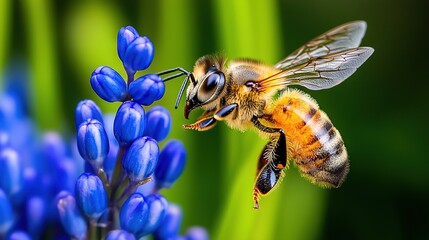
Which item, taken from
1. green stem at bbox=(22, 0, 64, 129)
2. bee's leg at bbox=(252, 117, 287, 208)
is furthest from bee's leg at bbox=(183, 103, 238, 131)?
green stem at bbox=(22, 0, 64, 129)

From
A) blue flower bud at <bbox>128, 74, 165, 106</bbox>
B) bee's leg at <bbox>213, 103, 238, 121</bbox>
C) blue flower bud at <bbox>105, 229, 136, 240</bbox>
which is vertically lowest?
blue flower bud at <bbox>105, 229, 136, 240</bbox>

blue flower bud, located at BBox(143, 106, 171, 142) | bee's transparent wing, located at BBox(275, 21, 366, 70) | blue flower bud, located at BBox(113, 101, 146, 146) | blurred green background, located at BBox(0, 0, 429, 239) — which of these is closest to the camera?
blue flower bud, located at BBox(113, 101, 146, 146)

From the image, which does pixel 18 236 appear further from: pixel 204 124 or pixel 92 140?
pixel 204 124

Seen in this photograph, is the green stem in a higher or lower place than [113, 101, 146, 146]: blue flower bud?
higher

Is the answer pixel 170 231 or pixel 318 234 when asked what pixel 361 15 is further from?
pixel 170 231

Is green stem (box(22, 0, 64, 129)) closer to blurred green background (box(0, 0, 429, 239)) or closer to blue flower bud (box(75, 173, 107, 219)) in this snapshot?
blurred green background (box(0, 0, 429, 239))

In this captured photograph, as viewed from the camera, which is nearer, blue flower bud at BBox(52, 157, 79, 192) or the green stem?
blue flower bud at BBox(52, 157, 79, 192)

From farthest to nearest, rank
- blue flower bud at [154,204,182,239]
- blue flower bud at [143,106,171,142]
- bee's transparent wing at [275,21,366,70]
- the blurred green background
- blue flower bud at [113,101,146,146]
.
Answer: the blurred green background → bee's transparent wing at [275,21,366,70] → blue flower bud at [154,204,182,239] → blue flower bud at [143,106,171,142] → blue flower bud at [113,101,146,146]

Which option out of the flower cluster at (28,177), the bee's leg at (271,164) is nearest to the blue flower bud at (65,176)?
the flower cluster at (28,177)
